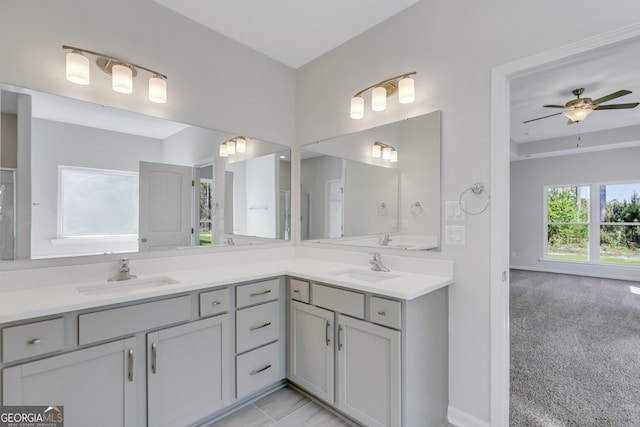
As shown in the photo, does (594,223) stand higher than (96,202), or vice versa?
(96,202)

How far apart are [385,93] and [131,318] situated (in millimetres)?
2076

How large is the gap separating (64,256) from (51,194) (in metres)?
0.36

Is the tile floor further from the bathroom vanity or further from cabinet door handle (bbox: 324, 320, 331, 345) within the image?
cabinet door handle (bbox: 324, 320, 331, 345)

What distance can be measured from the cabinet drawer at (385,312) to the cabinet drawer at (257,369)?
→ 0.84 metres

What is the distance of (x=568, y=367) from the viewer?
7.97 feet

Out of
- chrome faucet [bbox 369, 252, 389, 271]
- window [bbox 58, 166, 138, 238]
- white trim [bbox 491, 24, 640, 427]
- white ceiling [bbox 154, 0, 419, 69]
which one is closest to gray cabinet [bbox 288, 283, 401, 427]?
chrome faucet [bbox 369, 252, 389, 271]

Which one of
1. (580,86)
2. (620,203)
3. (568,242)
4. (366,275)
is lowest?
(568,242)

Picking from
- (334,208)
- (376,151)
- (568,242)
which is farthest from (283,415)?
(568,242)

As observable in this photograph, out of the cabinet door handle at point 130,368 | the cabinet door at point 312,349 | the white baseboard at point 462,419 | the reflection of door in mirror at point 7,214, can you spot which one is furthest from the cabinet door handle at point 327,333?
the reflection of door in mirror at point 7,214

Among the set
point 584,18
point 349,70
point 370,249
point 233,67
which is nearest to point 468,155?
point 584,18

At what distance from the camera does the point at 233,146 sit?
2.46 m

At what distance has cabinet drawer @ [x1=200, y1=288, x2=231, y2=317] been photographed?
1693 millimetres

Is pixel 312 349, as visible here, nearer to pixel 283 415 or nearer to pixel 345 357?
pixel 345 357

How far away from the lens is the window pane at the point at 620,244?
5.64 m
